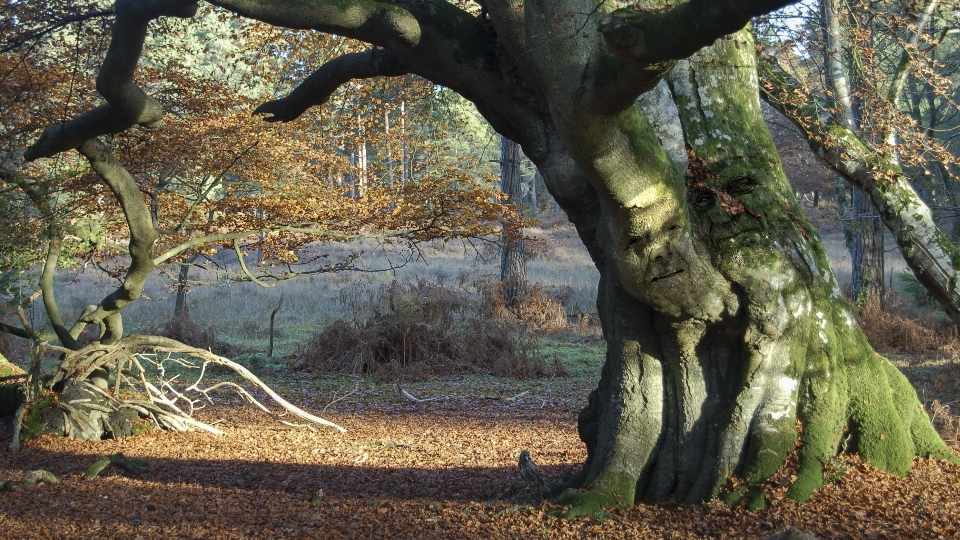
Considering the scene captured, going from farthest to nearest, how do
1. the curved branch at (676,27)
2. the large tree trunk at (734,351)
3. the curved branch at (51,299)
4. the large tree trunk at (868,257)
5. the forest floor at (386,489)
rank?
the large tree trunk at (868,257)
the curved branch at (51,299)
the large tree trunk at (734,351)
the forest floor at (386,489)
the curved branch at (676,27)

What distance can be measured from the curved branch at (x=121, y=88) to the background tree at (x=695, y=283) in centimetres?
2

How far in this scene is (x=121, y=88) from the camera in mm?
5496

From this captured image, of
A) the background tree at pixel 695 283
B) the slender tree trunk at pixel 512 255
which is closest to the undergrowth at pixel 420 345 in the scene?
the slender tree trunk at pixel 512 255

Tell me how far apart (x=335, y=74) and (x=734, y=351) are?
3.41 meters

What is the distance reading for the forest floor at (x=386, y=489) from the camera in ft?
14.1

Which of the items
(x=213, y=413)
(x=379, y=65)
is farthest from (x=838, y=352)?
(x=213, y=413)

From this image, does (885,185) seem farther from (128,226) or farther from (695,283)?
(128,226)

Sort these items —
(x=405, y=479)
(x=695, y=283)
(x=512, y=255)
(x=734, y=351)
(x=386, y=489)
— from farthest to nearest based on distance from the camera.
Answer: (x=512, y=255)
(x=405, y=479)
(x=386, y=489)
(x=734, y=351)
(x=695, y=283)

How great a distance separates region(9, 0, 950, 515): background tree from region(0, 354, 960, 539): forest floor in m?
0.21

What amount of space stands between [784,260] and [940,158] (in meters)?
2.81

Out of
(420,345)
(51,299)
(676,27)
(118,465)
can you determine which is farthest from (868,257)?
(676,27)

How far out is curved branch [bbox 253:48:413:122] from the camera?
5484mm

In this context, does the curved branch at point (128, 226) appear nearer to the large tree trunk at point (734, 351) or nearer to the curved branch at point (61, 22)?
the curved branch at point (61, 22)

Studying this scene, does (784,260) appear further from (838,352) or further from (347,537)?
(347,537)
